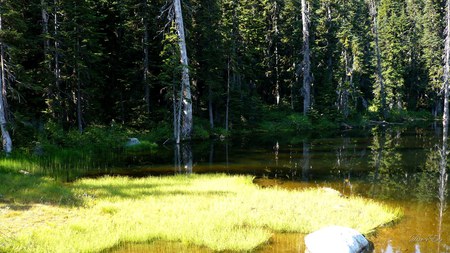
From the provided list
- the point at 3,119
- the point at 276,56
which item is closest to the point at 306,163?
the point at 3,119

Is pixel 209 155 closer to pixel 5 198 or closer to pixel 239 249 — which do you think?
pixel 5 198

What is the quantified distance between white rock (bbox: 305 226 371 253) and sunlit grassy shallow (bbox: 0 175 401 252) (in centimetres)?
117

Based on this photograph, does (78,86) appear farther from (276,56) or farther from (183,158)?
(276,56)

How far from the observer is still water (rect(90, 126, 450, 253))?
940 centimetres

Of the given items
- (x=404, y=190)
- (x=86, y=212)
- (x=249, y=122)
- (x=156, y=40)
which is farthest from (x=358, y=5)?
(x=86, y=212)

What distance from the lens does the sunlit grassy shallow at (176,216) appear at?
8.66 metres

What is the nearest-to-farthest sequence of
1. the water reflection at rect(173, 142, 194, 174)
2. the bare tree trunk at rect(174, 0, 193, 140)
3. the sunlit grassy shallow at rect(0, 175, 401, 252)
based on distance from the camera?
the sunlit grassy shallow at rect(0, 175, 401, 252) < the water reflection at rect(173, 142, 194, 174) < the bare tree trunk at rect(174, 0, 193, 140)

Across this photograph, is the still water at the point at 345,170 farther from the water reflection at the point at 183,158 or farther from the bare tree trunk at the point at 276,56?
the bare tree trunk at the point at 276,56

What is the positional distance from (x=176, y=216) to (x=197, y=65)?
2896 cm

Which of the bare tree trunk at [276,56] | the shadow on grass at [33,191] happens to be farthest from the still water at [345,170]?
the bare tree trunk at [276,56]

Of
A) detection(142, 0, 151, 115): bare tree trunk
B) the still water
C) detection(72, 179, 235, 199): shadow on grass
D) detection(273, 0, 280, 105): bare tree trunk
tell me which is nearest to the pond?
the still water

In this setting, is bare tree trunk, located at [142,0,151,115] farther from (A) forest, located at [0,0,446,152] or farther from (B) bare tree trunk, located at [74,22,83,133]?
(B) bare tree trunk, located at [74,22,83,133]

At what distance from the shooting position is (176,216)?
→ 1060 centimetres

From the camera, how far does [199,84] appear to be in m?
42.4
